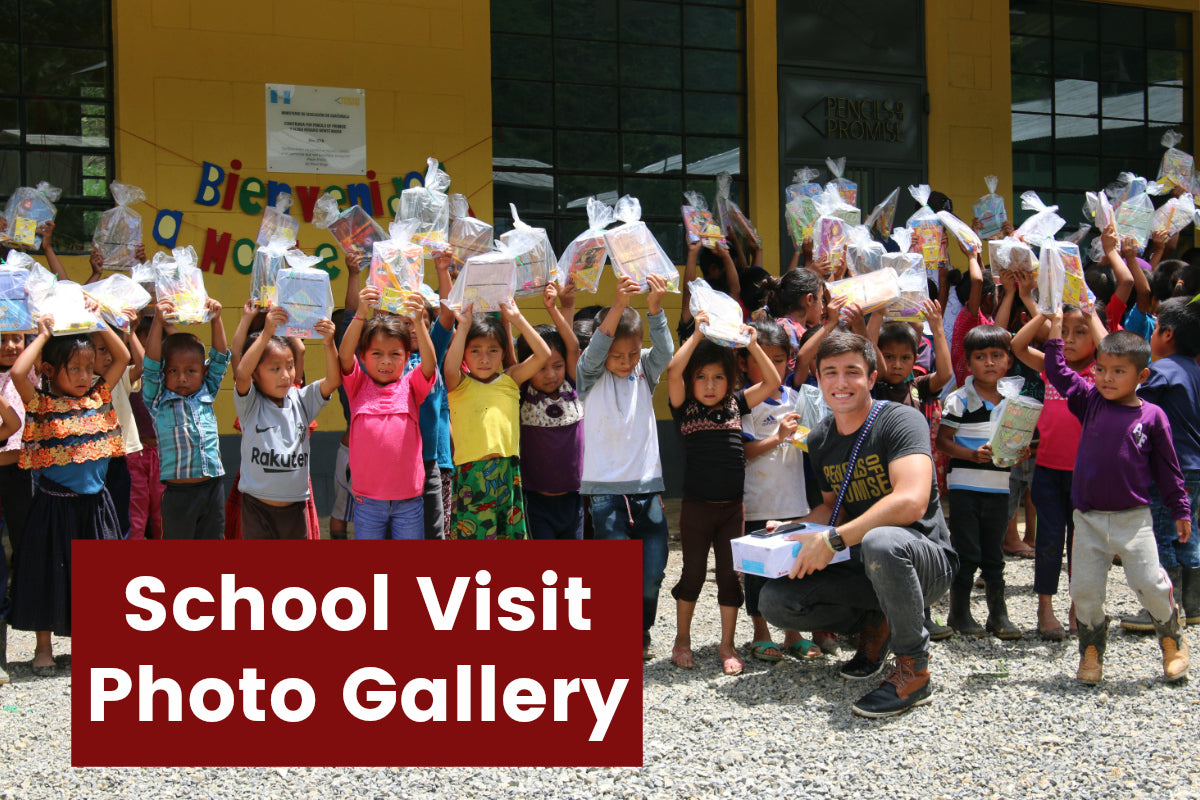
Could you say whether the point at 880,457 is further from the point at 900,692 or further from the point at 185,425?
the point at 185,425

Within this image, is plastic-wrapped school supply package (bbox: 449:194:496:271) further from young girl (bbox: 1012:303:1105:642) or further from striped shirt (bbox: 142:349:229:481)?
young girl (bbox: 1012:303:1105:642)

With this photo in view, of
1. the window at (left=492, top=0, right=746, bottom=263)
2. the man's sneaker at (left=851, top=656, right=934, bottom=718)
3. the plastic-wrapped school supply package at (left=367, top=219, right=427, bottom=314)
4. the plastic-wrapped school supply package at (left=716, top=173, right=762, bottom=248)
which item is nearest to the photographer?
the man's sneaker at (left=851, top=656, right=934, bottom=718)

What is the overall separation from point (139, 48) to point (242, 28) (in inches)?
25.2

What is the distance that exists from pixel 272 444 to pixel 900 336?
2645 mm

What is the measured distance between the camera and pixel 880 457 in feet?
12.9

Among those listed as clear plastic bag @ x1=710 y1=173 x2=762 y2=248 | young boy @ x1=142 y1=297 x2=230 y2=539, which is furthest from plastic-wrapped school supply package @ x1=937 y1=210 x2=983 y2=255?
young boy @ x1=142 y1=297 x2=230 y2=539

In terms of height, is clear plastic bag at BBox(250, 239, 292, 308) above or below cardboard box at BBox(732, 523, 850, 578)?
above

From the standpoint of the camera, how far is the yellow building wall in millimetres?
7098

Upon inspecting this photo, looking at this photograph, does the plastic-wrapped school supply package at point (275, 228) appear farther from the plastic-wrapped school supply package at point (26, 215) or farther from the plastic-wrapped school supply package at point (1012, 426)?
the plastic-wrapped school supply package at point (1012, 426)

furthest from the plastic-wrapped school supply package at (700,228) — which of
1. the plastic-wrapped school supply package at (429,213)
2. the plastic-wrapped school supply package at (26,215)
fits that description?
the plastic-wrapped school supply package at (26,215)

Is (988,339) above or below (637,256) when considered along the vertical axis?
below

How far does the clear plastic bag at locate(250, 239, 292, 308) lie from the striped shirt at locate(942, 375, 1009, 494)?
2797 millimetres

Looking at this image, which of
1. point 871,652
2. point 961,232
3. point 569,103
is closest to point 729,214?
point 569,103

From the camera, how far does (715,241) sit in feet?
20.8
